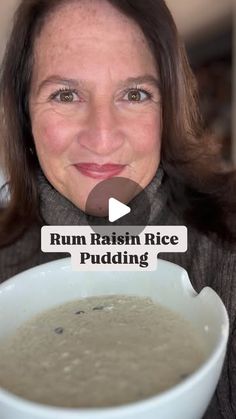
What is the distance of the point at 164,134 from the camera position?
2.20 ft

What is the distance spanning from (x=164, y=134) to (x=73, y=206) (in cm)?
18

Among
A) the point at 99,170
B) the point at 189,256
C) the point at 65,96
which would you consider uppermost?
the point at 65,96

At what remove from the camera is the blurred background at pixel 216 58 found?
2191mm

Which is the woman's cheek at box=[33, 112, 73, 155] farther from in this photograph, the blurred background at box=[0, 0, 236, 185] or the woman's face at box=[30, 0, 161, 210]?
the blurred background at box=[0, 0, 236, 185]

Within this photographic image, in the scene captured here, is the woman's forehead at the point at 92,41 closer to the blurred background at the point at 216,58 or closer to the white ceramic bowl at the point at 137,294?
the white ceramic bowl at the point at 137,294

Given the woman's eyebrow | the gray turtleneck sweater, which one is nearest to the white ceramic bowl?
the gray turtleneck sweater

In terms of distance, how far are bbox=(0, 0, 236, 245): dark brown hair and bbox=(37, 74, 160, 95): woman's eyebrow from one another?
0.08 ft

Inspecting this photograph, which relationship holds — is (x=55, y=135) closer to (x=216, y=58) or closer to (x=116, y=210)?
(x=116, y=210)

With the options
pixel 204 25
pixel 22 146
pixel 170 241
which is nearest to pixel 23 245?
pixel 22 146

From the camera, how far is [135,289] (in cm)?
48

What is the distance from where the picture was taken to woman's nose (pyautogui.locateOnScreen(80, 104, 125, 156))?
0.56m

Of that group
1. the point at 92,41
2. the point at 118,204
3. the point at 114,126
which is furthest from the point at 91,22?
the point at 118,204

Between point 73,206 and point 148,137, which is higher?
point 148,137

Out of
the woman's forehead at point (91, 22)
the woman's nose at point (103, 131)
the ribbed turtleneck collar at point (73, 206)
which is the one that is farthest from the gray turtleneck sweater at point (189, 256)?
the woman's forehead at point (91, 22)
